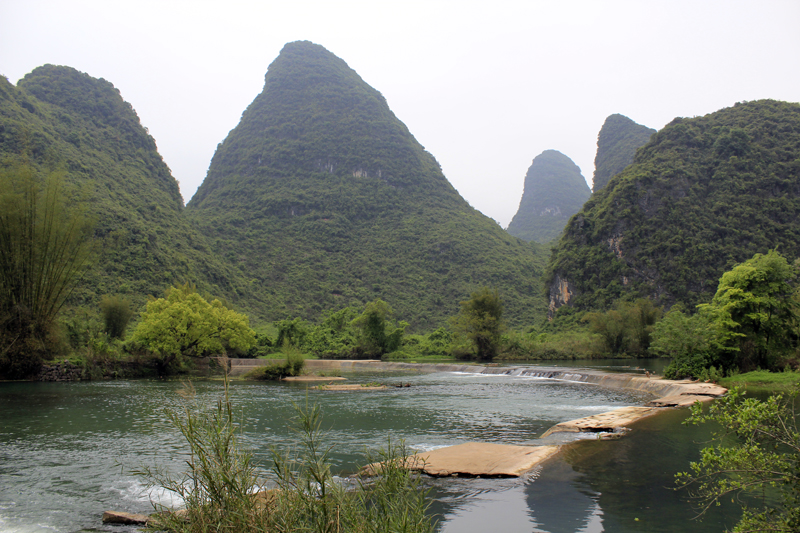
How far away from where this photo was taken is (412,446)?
11.2 m

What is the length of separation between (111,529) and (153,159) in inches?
3695

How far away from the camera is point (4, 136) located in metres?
56.5

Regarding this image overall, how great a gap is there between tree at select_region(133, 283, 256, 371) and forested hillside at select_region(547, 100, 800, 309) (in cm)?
4979

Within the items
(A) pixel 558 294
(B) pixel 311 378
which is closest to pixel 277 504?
(B) pixel 311 378

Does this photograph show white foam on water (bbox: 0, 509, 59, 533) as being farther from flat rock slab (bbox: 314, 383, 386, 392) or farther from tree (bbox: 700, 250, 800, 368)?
tree (bbox: 700, 250, 800, 368)

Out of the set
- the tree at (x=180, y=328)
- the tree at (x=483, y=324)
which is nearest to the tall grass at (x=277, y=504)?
the tree at (x=180, y=328)

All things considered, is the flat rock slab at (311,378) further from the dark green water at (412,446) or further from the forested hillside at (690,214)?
the forested hillside at (690,214)

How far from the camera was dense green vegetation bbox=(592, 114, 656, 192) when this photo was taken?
130375 millimetres

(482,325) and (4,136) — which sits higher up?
(4,136)

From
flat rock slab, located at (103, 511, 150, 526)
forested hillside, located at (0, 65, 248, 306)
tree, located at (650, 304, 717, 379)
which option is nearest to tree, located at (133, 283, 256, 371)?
forested hillside, located at (0, 65, 248, 306)

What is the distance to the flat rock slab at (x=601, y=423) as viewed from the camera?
12.3 meters

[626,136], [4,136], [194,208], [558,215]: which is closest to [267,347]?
[4,136]

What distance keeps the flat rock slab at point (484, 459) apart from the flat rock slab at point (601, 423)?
2121mm

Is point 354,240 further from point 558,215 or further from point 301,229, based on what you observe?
point 558,215
